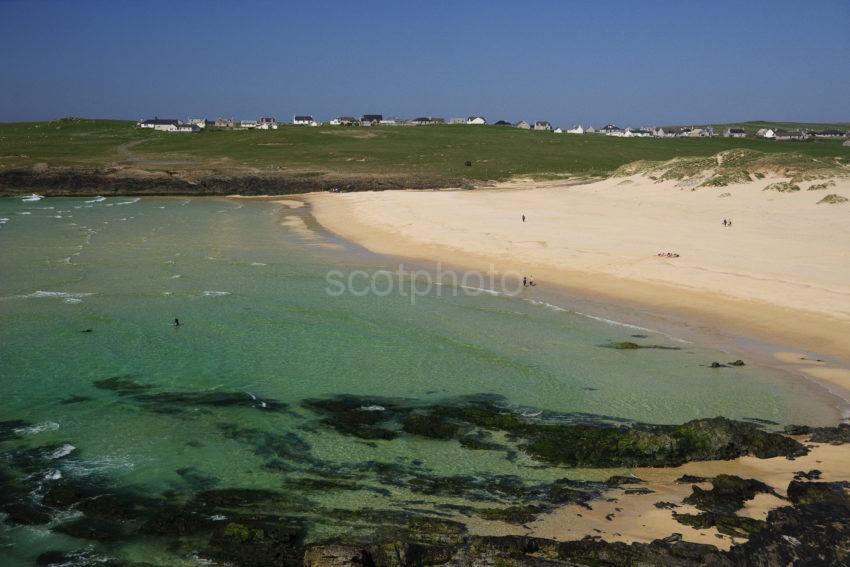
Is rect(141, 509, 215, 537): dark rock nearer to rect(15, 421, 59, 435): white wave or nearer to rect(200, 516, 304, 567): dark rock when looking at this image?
rect(200, 516, 304, 567): dark rock

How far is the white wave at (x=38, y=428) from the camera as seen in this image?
15.5m

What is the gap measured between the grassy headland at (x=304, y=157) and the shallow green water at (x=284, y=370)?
39.3 meters

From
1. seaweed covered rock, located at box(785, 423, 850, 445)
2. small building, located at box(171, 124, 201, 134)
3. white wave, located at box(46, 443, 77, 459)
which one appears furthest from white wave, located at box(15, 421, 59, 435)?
small building, located at box(171, 124, 201, 134)

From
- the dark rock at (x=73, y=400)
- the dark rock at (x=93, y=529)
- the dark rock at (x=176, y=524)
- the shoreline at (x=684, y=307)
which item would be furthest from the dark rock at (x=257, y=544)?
the shoreline at (x=684, y=307)

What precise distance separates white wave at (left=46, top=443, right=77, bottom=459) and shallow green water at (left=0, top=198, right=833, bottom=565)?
160mm

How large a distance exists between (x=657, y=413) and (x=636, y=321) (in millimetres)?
8077

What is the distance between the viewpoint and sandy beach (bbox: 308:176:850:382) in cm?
2352

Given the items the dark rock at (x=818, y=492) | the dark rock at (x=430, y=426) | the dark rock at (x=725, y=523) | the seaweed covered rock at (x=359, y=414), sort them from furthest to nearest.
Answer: the seaweed covered rock at (x=359, y=414) → the dark rock at (x=430, y=426) → the dark rock at (x=818, y=492) → the dark rock at (x=725, y=523)

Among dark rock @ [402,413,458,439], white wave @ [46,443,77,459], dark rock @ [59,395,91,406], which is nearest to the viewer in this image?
white wave @ [46,443,77,459]

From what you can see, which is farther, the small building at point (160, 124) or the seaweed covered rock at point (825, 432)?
the small building at point (160, 124)

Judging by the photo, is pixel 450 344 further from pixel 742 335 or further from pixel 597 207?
pixel 597 207

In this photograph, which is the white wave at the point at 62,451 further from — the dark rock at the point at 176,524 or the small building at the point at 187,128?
the small building at the point at 187,128

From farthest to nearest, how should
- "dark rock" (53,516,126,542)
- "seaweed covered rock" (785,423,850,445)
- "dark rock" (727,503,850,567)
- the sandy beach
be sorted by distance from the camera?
the sandy beach
"seaweed covered rock" (785,423,850,445)
"dark rock" (53,516,126,542)
"dark rock" (727,503,850,567)

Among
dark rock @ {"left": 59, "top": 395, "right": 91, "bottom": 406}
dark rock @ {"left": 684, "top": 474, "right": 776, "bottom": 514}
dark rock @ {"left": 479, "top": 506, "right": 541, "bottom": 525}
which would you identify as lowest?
dark rock @ {"left": 59, "top": 395, "right": 91, "bottom": 406}
